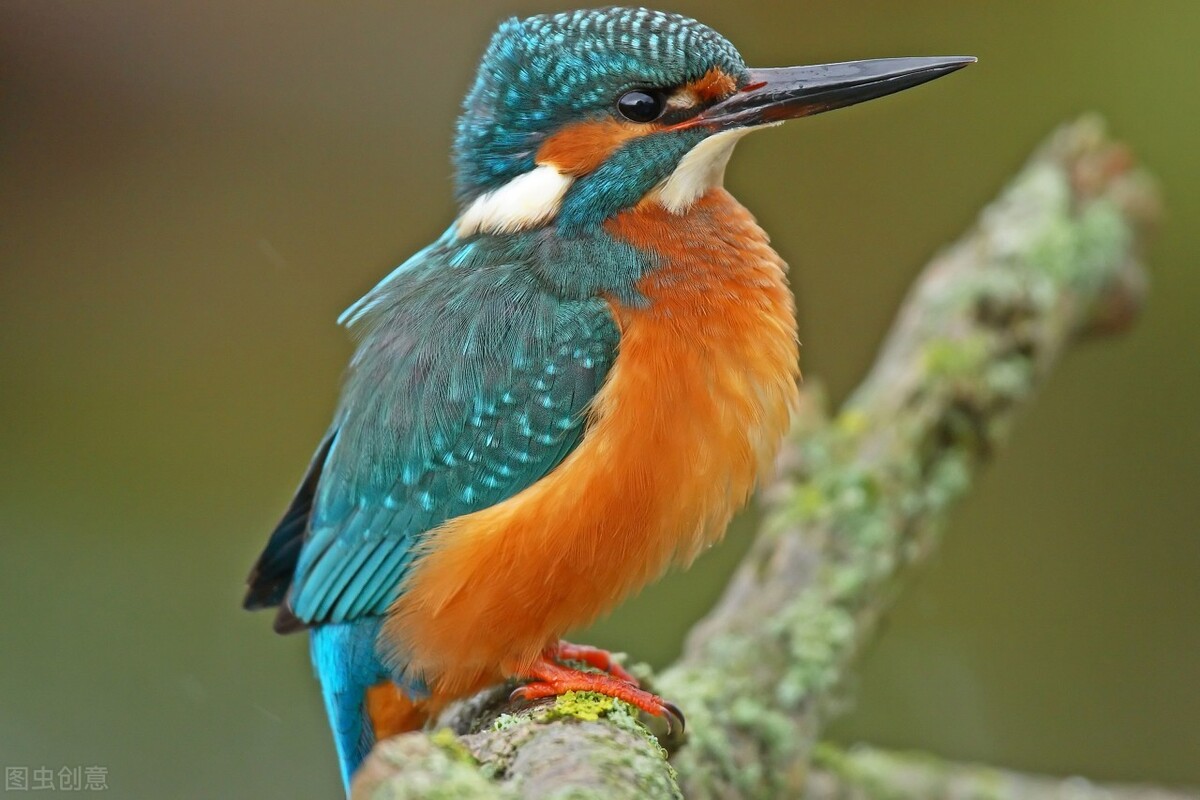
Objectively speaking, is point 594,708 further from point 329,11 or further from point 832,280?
point 329,11

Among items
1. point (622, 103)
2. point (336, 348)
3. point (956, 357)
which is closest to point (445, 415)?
point (622, 103)

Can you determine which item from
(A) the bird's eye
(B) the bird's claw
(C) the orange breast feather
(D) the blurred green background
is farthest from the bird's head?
(D) the blurred green background

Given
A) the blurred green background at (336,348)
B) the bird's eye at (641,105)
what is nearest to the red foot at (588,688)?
the bird's eye at (641,105)

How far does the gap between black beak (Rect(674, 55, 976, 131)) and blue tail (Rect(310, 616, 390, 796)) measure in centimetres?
110

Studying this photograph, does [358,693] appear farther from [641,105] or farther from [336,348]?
[336,348]

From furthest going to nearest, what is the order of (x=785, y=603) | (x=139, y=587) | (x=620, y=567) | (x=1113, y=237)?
(x=139, y=587) → (x=1113, y=237) → (x=785, y=603) → (x=620, y=567)

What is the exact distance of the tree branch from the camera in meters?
1.68

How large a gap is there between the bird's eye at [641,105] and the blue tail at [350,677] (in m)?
1.02

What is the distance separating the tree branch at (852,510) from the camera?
168cm

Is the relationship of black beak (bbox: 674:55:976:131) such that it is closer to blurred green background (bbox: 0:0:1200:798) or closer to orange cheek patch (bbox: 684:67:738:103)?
orange cheek patch (bbox: 684:67:738:103)

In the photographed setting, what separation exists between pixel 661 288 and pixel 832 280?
8.61 ft

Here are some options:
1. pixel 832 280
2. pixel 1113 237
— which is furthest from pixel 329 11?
pixel 1113 237

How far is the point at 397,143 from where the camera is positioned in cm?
505

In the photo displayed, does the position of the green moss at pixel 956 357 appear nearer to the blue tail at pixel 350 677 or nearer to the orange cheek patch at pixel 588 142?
the orange cheek patch at pixel 588 142
